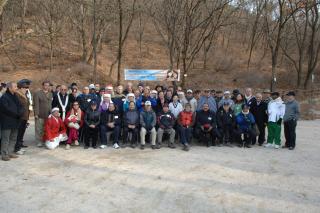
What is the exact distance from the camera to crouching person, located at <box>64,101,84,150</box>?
9945 millimetres

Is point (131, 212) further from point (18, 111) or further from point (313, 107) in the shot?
point (313, 107)

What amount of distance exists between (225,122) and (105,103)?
11.3 feet

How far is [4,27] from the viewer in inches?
1158

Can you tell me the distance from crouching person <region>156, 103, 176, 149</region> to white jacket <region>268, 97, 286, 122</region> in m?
2.83

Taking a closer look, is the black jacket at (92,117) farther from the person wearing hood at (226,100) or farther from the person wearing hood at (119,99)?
the person wearing hood at (226,100)

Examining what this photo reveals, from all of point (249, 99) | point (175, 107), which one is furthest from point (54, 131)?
point (249, 99)

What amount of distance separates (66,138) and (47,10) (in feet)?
59.7

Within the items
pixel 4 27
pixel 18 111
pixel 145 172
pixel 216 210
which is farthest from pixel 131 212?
pixel 4 27

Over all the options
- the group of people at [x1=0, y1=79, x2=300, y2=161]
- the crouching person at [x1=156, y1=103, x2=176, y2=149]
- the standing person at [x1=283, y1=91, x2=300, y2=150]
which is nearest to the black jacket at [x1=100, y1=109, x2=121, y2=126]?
the group of people at [x1=0, y1=79, x2=300, y2=161]

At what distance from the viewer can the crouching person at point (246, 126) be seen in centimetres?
1056

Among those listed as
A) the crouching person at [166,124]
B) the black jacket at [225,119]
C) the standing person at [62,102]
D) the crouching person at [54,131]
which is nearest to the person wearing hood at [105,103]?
the standing person at [62,102]

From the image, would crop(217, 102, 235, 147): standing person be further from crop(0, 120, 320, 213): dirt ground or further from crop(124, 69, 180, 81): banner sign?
crop(124, 69, 180, 81): banner sign

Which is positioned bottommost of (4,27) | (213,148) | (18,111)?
(213,148)

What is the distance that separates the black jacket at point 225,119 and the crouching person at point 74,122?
388 cm
